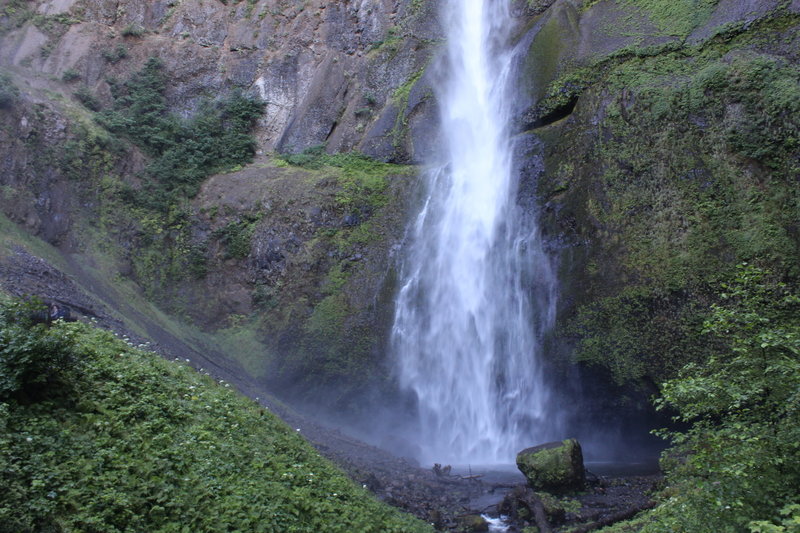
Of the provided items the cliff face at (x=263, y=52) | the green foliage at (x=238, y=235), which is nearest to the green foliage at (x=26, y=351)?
the green foliage at (x=238, y=235)

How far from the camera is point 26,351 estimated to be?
5.51 metres

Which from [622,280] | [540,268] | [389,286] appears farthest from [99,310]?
[622,280]

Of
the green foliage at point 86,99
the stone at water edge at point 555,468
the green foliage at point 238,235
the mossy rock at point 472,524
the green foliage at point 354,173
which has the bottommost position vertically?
the mossy rock at point 472,524

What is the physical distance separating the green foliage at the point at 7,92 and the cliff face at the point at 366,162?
0.06 m

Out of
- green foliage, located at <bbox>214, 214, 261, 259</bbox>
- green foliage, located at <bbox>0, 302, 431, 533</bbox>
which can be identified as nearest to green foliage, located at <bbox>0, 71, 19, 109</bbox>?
green foliage, located at <bbox>214, 214, 261, 259</bbox>

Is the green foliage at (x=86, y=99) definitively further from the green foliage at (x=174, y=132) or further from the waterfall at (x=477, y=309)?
the waterfall at (x=477, y=309)

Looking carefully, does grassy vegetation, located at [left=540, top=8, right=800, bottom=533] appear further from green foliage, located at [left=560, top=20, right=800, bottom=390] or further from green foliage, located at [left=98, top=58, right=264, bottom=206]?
green foliage, located at [left=98, top=58, right=264, bottom=206]

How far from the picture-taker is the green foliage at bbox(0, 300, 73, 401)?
5.37m

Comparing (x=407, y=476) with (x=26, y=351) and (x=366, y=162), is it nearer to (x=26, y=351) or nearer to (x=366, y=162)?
(x=26, y=351)

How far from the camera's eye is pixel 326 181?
A: 20.7 m

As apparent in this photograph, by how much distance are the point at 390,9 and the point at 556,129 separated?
520 inches

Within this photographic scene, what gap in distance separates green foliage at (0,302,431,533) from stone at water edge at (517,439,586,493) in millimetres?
3776

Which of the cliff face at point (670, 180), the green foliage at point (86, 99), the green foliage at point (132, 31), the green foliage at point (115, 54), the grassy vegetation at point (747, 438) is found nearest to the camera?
the grassy vegetation at point (747, 438)

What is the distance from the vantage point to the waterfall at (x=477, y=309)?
15312 mm
